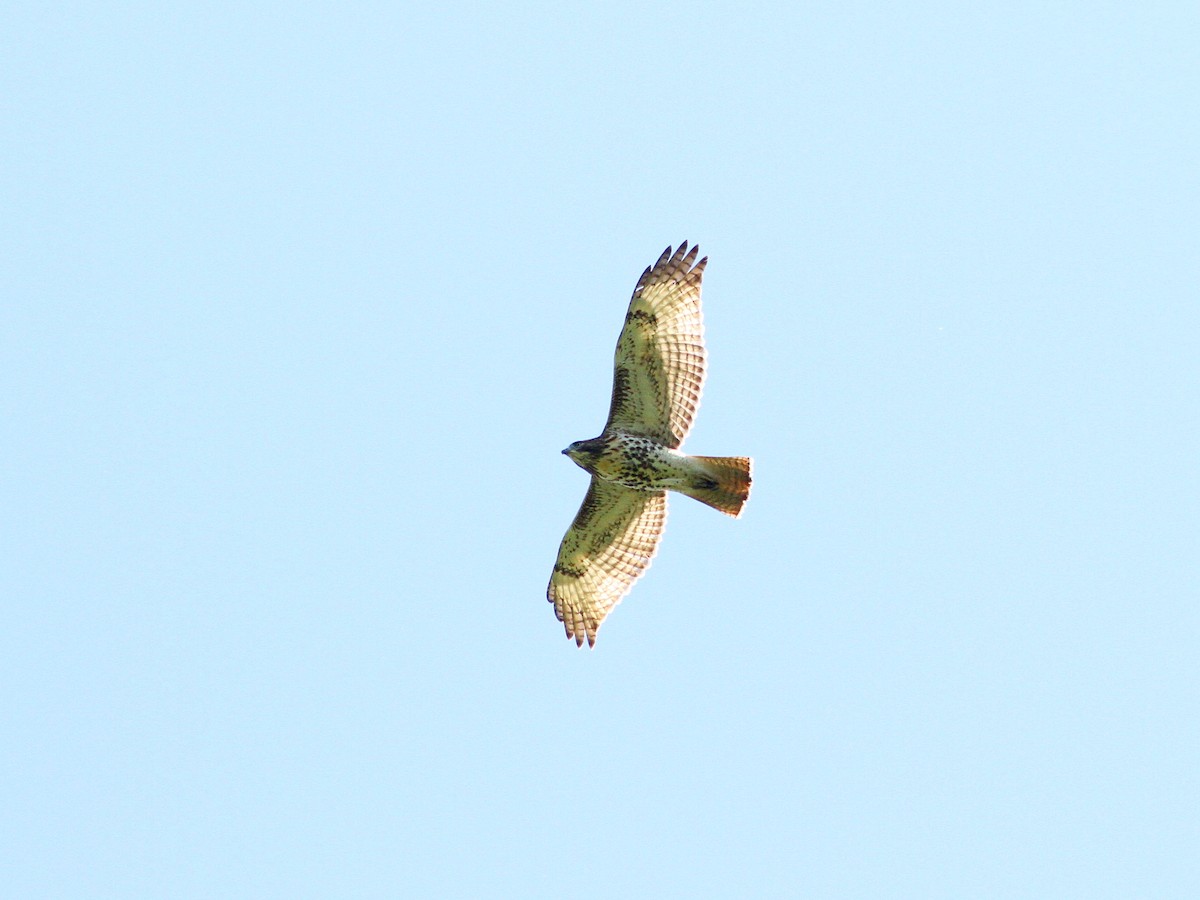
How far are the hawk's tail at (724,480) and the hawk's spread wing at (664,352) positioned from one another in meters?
0.42

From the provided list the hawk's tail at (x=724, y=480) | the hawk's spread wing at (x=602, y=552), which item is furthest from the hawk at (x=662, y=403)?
the hawk's spread wing at (x=602, y=552)

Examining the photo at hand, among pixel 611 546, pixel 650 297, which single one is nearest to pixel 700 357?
pixel 650 297

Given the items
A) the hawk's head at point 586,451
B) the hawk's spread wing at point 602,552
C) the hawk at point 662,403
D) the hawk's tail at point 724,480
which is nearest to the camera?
the hawk's tail at point 724,480

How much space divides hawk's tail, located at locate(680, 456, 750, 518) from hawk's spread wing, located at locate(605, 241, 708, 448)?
0.42 metres

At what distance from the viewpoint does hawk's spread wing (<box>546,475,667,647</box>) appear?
53.9ft

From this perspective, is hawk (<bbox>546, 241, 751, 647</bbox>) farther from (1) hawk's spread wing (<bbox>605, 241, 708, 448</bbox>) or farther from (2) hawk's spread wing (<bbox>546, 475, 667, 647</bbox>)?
(2) hawk's spread wing (<bbox>546, 475, 667, 647</bbox>)

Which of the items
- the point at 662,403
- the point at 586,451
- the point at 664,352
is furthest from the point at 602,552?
the point at 664,352

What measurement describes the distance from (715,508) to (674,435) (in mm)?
745

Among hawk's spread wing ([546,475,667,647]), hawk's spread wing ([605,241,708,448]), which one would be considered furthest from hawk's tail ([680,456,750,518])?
hawk's spread wing ([546,475,667,647])

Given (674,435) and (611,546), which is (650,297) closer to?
(674,435)

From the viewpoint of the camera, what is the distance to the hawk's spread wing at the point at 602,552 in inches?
647

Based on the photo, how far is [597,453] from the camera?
15711mm

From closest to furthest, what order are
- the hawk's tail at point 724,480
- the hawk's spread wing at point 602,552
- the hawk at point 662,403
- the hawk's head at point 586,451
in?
1. the hawk's tail at point 724,480
2. the hawk at point 662,403
3. the hawk's head at point 586,451
4. the hawk's spread wing at point 602,552

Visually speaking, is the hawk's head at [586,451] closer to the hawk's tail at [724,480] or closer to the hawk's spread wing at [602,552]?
the hawk's spread wing at [602,552]
